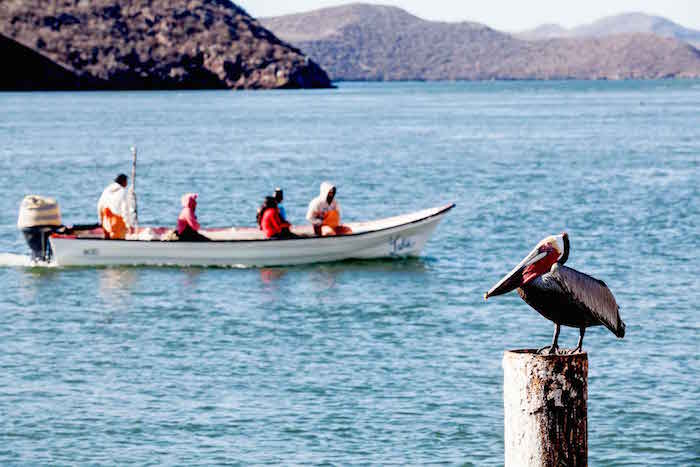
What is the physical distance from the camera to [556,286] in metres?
8.38

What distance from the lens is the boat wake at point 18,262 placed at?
96.9 feet

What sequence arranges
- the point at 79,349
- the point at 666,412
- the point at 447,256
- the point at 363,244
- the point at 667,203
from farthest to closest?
the point at 667,203
the point at 447,256
the point at 363,244
the point at 79,349
the point at 666,412

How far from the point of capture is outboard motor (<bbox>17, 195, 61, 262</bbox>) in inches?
1098

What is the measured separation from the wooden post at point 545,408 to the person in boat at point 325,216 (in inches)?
775

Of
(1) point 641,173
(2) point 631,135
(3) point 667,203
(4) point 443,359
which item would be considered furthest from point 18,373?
(2) point 631,135

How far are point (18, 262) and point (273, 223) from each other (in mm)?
6698

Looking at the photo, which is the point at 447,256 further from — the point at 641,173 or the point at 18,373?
the point at 641,173

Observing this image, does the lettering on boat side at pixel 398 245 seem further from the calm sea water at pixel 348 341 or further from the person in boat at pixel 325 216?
the person in boat at pixel 325 216

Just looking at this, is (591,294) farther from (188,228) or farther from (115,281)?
(115,281)

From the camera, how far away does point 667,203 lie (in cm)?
4334

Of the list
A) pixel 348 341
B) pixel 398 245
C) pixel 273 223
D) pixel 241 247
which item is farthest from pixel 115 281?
pixel 348 341

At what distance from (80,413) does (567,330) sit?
8.49 meters

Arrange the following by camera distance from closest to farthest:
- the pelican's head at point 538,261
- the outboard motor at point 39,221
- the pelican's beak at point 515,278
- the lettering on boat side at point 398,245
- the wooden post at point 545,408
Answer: the wooden post at point 545,408, the pelican's beak at point 515,278, the pelican's head at point 538,261, the outboard motor at point 39,221, the lettering on boat side at point 398,245

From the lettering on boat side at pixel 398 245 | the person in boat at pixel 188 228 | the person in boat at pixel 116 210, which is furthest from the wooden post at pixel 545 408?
the lettering on boat side at pixel 398 245
